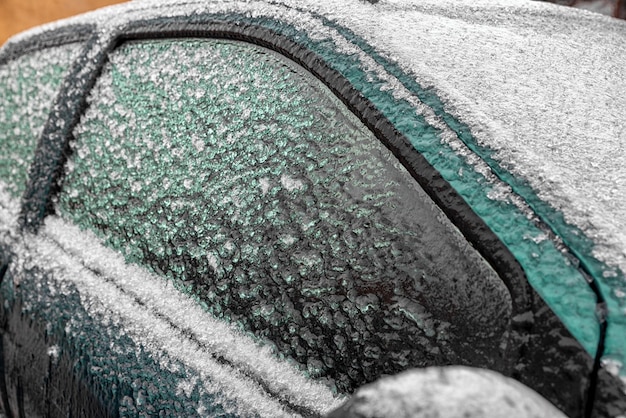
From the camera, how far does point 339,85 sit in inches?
48.4

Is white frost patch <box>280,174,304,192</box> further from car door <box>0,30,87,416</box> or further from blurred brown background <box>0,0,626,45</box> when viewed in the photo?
blurred brown background <box>0,0,626,45</box>

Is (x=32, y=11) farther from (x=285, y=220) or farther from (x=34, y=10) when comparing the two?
(x=285, y=220)

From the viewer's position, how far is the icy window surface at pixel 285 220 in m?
1.03

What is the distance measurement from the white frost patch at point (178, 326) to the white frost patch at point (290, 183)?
0.28m

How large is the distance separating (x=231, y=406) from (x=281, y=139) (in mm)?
479

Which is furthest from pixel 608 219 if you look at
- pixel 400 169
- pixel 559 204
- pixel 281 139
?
pixel 281 139

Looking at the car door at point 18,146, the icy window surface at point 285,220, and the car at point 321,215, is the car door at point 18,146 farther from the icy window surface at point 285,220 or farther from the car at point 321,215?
the icy window surface at point 285,220

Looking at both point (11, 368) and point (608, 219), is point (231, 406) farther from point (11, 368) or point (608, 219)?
point (11, 368)

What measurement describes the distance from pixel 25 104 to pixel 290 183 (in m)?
1.27

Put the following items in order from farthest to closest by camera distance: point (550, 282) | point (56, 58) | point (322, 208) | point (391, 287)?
point (56, 58)
point (322, 208)
point (391, 287)
point (550, 282)

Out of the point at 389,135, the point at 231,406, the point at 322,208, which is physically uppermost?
the point at 389,135

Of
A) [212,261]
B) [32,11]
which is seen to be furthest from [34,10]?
[212,261]

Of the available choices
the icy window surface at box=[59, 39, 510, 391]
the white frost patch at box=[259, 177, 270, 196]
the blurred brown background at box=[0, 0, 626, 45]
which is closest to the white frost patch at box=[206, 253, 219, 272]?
the icy window surface at box=[59, 39, 510, 391]

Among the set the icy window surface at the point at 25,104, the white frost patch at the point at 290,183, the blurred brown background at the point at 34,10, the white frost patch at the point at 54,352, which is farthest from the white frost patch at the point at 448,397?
the blurred brown background at the point at 34,10
